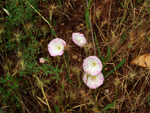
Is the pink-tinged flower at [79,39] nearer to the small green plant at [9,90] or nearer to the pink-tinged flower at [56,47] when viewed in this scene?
the pink-tinged flower at [56,47]

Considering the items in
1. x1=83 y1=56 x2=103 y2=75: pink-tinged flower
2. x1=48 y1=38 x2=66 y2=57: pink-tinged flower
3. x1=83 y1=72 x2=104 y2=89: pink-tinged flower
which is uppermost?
x1=48 y1=38 x2=66 y2=57: pink-tinged flower

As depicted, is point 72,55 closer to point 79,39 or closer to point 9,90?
point 79,39

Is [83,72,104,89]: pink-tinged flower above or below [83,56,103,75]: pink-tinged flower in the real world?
below

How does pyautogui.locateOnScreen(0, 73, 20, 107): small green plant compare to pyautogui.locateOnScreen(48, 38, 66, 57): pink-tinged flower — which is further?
pyautogui.locateOnScreen(48, 38, 66, 57): pink-tinged flower

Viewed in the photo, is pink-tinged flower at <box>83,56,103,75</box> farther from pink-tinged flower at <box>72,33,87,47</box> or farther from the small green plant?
the small green plant

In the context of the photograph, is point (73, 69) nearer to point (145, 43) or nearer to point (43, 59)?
point (43, 59)

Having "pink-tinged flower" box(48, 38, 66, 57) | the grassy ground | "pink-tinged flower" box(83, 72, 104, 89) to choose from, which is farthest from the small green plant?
"pink-tinged flower" box(83, 72, 104, 89)

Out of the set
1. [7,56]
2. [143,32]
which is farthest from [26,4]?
[143,32]
